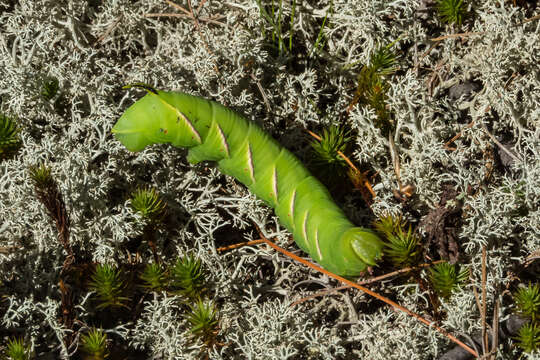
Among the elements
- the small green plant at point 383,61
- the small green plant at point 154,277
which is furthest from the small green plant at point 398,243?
the small green plant at point 154,277

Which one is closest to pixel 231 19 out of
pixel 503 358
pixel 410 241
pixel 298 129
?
pixel 298 129

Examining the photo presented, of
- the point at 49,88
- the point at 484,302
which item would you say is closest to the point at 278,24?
the point at 49,88

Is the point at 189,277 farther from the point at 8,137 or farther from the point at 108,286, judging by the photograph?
the point at 8,137

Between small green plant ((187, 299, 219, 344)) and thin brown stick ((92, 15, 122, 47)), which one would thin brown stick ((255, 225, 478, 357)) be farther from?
thin brown stick ((92, 15, 122, 47))

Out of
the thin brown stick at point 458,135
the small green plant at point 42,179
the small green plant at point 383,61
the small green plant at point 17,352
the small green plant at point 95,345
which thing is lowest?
the small green plant at point 17,352

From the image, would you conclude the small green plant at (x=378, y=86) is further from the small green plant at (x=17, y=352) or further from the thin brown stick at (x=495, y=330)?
the small green plant at (x=17, y=352)

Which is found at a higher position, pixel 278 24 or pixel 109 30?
pixel 278 24
